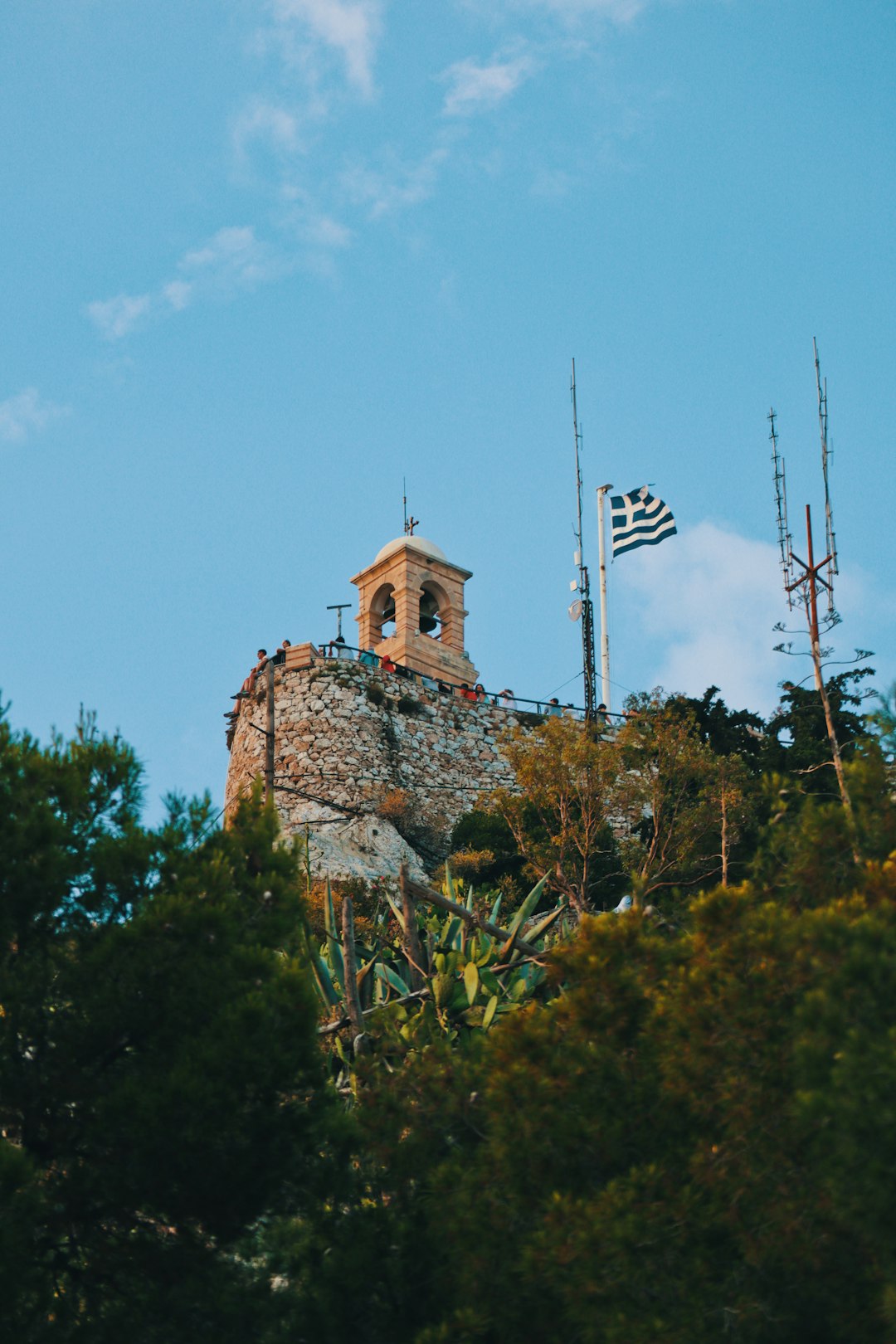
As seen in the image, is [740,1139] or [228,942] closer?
[740,1139]

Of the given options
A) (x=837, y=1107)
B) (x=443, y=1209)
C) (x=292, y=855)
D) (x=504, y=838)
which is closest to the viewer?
(x=837, y=1107)

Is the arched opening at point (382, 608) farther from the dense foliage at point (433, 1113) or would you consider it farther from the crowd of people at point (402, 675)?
the dense foliage at point (433, 1113)

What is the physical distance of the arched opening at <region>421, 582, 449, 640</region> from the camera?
115 feet

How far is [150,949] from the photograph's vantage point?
23.7 feet

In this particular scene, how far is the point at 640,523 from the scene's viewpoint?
33844mm

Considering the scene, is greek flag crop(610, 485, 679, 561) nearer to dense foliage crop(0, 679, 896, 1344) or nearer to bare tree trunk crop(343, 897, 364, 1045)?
bare tree trunk crop(343, 897, 364, 1045)

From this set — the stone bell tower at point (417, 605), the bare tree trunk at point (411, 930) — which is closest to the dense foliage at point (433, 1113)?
the bare tree trunk at point (411, 930)

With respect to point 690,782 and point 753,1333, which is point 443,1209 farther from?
point 690,782

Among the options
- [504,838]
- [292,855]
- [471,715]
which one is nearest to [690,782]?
[504,838]

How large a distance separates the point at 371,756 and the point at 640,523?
9.41 metres

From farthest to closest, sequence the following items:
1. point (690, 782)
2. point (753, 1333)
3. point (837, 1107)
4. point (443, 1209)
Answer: point (690, 782)
point (443, 1209)
point (753, 1333)
point (837, 1107)

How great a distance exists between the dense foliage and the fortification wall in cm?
1850

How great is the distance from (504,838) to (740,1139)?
68.0ft

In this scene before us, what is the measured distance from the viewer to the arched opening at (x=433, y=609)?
35000 mm
